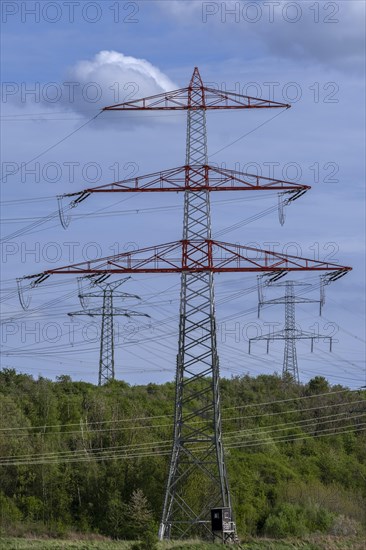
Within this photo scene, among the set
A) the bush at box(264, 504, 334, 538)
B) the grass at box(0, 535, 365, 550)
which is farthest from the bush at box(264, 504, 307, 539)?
the grass at box(0, 535, 365, 550)

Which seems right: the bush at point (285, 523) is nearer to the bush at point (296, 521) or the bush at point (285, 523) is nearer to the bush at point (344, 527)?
the bush at point (296, 521)

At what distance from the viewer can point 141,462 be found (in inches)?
3268

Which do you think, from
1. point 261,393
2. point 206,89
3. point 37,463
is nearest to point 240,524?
point 37,463

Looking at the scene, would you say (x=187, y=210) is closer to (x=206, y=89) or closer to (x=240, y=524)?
(x=206, y=89)

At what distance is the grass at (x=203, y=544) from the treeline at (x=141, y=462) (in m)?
4.93

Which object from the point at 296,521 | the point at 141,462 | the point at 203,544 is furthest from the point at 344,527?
the point at 203,544

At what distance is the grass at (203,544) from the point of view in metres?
58.8

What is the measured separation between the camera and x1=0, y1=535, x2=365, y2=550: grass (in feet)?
193

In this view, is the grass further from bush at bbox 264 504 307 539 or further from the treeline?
the treeline

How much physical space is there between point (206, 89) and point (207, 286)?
10122mm

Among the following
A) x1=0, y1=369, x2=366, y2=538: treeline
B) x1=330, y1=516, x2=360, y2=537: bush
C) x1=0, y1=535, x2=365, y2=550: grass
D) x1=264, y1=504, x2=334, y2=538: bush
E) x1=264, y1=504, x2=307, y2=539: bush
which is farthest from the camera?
x1=0, y1=369, x2=366, y2=538: treeline

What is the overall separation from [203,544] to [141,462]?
24.6 m

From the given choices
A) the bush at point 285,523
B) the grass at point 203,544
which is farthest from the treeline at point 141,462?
the grass at point 203,544

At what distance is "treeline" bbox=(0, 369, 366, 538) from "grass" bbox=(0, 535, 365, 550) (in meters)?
4.93
